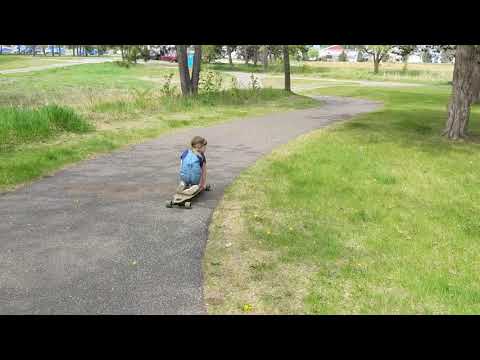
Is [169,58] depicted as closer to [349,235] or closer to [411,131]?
[411,131]

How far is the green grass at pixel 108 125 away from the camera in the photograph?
31.0 feet

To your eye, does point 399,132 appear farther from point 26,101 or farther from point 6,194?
point 26,101

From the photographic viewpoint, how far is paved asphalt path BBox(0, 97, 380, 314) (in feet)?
14.3

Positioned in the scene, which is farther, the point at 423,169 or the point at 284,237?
the point at 423,169

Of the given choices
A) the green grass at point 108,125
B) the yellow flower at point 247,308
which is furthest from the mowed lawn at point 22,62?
the yellow flower at point 247,308

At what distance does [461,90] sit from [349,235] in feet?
29.8

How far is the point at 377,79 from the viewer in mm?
50344

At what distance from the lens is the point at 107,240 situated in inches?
230

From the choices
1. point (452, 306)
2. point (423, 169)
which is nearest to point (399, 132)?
point (423, 169)

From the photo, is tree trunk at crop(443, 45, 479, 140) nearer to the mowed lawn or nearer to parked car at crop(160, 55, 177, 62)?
the mowed lawn

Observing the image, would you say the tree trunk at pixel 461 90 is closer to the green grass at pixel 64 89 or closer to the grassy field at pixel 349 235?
the grassy field at pixel 349 235

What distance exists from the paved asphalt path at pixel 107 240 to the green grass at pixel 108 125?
67 cm

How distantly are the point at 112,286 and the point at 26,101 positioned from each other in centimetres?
1760
